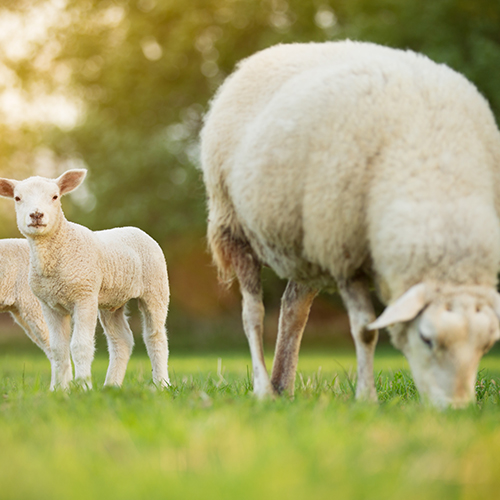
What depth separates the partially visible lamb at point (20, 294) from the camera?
5.88 metres

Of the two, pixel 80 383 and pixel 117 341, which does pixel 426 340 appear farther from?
pixel 117 341

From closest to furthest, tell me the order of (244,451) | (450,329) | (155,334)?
1. (244,451)
2. (450,329)
3. (155,334)

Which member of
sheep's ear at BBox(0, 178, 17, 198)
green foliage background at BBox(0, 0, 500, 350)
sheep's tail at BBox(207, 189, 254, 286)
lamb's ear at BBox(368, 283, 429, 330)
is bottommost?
lamb's ear at BBox(368, 283, 429, 330)

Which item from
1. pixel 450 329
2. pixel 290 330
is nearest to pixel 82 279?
pixel 290 330

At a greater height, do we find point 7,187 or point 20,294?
point 7,187

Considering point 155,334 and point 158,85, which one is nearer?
point 155,334

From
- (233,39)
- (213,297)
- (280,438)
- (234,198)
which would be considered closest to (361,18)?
(233,39)

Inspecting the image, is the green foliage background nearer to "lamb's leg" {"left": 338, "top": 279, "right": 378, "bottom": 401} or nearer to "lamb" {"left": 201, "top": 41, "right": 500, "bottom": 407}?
"lamb" {"left": 201, "top": 41, "right": 500, "bottom": 407}

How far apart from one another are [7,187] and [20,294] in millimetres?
1280

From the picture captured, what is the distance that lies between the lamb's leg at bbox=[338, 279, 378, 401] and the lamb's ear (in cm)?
58

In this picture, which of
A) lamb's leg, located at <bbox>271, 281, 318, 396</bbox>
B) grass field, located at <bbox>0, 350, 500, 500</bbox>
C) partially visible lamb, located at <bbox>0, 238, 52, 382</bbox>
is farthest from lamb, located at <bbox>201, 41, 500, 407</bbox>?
partially visible lamb, located at <bbox>0, 238, 52, 382</bbox>

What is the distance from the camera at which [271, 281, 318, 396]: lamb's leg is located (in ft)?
17.0

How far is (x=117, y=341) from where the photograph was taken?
5.57m

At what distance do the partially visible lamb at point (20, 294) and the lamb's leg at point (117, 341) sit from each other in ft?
2.01
